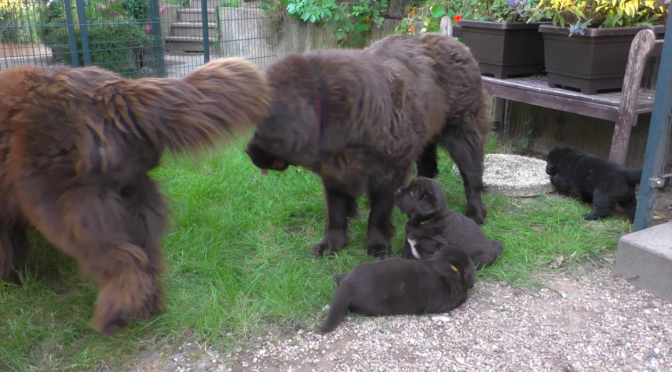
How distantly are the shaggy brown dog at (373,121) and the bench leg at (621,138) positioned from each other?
851 mm

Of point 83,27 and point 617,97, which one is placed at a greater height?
point 83,27

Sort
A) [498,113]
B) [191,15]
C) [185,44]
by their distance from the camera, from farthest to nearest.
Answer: [191,15], [185,44], [498,113]

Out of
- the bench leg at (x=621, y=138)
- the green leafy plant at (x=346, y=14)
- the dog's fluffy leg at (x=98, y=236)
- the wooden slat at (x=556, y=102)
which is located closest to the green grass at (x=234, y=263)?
the dog's fluffy leg at (x=98, y=236)

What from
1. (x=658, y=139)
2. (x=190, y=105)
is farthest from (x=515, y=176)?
(x=190, y=105)

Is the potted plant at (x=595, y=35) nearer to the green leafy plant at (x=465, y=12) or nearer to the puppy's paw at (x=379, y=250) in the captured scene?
the green leafy plant at (x=465, y=12)

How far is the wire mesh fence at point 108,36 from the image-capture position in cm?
653

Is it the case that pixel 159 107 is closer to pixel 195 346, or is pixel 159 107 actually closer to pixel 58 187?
pixel 58 187

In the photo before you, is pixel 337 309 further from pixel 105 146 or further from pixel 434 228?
pixel 105 146

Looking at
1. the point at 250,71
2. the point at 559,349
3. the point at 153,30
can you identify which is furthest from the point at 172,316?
the point at 153,30

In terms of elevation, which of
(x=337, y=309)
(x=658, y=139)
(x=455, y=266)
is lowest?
(x=337, y=309)

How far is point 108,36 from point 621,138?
19.3ft

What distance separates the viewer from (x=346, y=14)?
6.71m

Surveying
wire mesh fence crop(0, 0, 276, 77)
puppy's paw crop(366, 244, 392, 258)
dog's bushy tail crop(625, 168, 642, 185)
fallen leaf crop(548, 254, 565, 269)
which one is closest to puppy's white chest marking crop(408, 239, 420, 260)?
puppy's paw crop(366, 244, 392, 258)

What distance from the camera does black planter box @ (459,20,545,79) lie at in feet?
14.5
